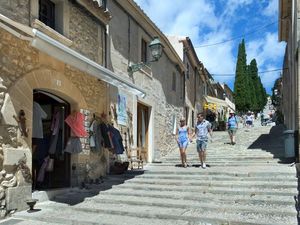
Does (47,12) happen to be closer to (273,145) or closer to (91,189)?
(91,189)

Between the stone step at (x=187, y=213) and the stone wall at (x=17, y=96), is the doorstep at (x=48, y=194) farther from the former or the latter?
the stone wall at (x=17, y=96)

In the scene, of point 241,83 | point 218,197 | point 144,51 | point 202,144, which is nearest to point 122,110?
point 202,144

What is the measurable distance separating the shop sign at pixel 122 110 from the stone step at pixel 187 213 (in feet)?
13.5

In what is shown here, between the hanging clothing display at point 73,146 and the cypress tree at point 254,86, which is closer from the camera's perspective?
the hanging clothing display at point 73,146

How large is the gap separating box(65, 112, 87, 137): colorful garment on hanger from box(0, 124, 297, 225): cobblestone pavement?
52.1 inches

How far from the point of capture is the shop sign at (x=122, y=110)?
40.3 feet

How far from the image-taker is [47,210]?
26.4 ft

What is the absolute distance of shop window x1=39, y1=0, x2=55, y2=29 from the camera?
9.31 m

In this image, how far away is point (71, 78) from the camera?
32.0 ft

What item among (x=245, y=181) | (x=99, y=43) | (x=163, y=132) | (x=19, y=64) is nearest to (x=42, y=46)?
(x=19, y=64)

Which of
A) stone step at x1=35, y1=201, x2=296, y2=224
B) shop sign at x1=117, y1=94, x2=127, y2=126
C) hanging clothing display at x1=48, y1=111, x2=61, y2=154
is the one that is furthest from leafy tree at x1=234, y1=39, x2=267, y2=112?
stone step at x1=35, y1=201, x2=296, y2=224

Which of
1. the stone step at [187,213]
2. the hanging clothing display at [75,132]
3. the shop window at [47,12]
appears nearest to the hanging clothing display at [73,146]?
the hanging clothing display at [75,132]

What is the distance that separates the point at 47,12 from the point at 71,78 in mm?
1586

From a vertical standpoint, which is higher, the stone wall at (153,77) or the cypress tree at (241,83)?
the cypress tree at (241,83)
